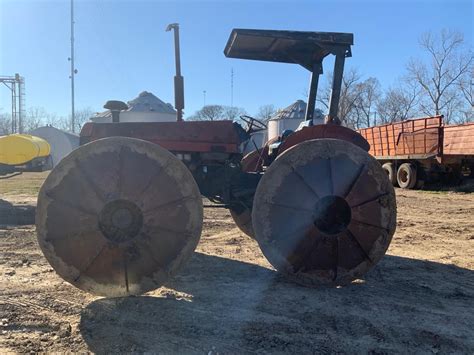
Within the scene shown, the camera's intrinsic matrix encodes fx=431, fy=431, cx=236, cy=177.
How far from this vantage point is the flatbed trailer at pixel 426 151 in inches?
623

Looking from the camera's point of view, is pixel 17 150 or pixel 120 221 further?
pixel 17 150

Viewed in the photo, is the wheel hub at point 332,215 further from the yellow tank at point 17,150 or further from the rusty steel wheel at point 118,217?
the yellow tank at point 17,150

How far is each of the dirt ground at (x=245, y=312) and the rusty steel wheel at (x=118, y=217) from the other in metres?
0.38

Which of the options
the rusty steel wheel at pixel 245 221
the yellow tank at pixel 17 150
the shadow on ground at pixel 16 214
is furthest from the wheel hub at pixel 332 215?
the yellow tank at pixel 17 150

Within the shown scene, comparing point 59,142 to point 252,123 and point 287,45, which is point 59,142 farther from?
point 287,45

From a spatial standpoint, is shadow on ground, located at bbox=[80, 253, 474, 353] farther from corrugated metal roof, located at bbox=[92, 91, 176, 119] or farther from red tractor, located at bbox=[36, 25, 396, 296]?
corrugated metal roof, located at bbox=[92, 91, 176, 119]

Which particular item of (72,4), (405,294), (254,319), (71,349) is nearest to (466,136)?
(405,294)

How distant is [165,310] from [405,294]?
8.20ft

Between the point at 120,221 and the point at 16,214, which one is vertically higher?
the point at 120,221

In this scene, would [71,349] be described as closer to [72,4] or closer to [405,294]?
[405,294]

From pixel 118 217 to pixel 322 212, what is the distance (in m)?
2.02

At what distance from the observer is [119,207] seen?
3938 millimetres

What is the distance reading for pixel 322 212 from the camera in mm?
4430

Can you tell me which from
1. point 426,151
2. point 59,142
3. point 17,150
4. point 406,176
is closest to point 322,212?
point 17,150
